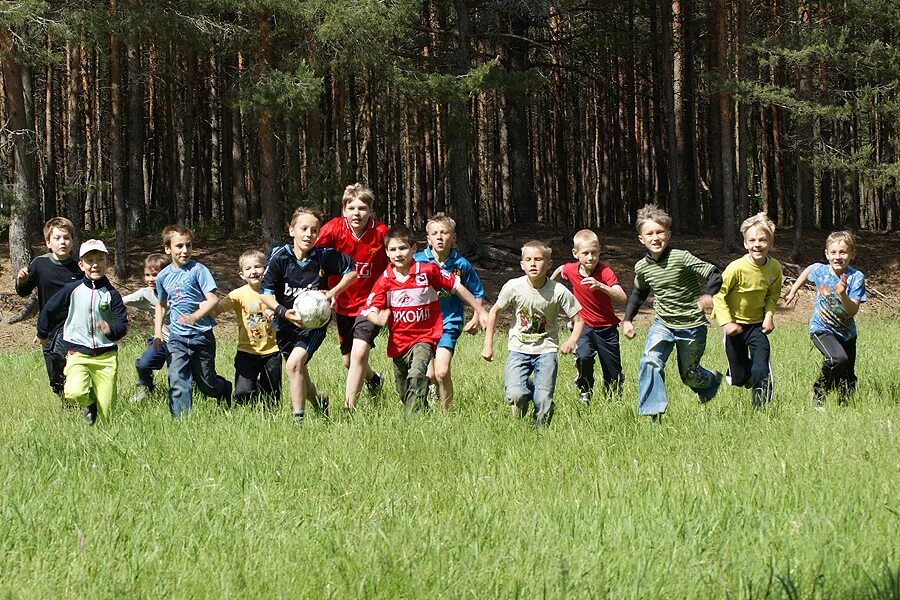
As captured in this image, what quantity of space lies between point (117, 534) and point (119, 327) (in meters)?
3.91

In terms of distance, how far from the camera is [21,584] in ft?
13.6

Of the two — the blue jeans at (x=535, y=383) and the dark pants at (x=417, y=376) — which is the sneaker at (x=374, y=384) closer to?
the dark pants at (x=417, y=376)

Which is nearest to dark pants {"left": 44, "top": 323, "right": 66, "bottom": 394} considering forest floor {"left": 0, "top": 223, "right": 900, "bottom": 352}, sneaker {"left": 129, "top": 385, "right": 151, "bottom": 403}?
sneaker {"left": 129, "top": 385, "right": 151, "bottom": 403}

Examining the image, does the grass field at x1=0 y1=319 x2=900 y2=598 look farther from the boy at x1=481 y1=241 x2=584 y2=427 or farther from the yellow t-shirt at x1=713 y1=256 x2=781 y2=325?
the yellow t-shirt at x1=713 y1=256 x2=781 y2=325

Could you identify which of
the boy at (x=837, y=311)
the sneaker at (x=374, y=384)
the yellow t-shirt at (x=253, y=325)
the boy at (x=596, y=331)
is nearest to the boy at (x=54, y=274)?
the yellow t-shirt at (x=253, y=325)

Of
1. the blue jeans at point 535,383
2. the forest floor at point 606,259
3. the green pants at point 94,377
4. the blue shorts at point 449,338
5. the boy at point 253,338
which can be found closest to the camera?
the blue jeans at point 535,383

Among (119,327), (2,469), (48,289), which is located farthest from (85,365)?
(2,469)

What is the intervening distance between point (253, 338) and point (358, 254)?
1.31 metres

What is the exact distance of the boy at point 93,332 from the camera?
827cm

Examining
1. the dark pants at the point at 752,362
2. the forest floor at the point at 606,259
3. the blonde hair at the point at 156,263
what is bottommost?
the forest floor at the point at 606,259

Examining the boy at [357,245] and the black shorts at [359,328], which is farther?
the boy at [357,245]

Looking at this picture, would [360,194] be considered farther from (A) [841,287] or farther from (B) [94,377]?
(A) [841,287]

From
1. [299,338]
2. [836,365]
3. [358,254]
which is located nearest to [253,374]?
[299,338]

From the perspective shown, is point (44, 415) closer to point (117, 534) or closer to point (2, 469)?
point (2, 469)
